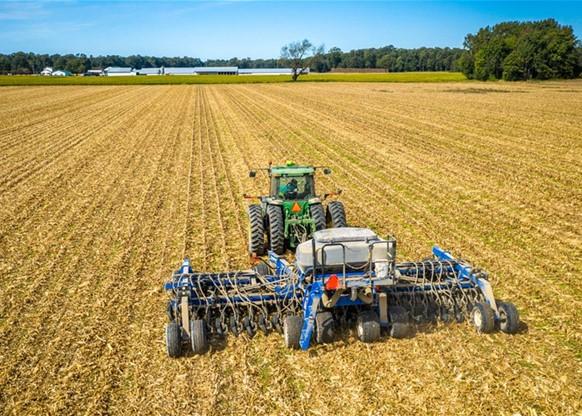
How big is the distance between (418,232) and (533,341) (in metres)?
4.99

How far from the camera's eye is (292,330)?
7.15 m

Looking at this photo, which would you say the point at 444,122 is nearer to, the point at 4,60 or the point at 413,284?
the point at 413,284

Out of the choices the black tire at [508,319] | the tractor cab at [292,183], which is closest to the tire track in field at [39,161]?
the tractor cab at [292,183]

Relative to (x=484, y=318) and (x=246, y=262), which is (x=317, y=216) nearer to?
(x=246, y=262)

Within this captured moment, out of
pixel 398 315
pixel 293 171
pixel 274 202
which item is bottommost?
pixel 398 315

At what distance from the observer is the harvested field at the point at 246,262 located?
6352 mm

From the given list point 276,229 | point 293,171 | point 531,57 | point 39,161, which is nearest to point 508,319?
point 276,229

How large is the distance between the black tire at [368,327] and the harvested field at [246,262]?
0.15m

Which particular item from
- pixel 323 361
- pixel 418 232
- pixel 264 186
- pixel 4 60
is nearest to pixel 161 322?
pixel 323 361

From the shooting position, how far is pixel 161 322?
816 cm

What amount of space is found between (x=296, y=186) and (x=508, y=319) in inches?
177

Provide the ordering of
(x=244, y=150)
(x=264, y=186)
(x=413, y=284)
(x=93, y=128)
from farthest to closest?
1. (x=93, y=128)
2. (x=244, y=150)
3. (x=264, y=186)
4. (x=413, y=284)

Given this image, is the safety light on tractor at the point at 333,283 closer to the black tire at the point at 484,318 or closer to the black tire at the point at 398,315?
the black tire at the point at 398,315

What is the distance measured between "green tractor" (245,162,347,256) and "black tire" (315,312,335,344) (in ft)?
8.61
